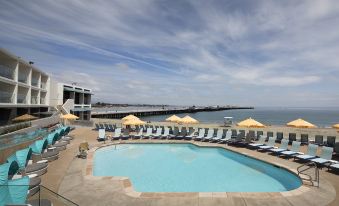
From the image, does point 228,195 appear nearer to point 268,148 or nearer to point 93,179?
point 93,179

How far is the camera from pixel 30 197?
21.3ft

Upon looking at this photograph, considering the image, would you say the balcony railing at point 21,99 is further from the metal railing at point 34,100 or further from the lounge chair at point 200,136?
the lounge chair at point 200,136

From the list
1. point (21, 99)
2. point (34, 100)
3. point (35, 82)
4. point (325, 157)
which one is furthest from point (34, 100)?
point (325, 157)

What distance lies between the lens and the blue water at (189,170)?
1129cm

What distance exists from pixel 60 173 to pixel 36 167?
95cm

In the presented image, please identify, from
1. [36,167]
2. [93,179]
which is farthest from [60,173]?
[93,179]

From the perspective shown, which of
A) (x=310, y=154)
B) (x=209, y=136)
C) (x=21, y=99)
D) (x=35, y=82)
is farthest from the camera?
(x=35, y=82)

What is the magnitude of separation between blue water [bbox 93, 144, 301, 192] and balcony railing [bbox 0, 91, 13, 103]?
12.9 meters

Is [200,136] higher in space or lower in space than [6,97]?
lower

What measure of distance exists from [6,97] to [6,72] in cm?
236

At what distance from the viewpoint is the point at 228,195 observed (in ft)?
28.0

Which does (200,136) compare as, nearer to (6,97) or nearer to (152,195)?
(152,195)

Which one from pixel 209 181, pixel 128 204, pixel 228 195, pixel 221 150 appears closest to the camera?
pixel 128 204

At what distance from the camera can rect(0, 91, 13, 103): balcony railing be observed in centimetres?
2428
